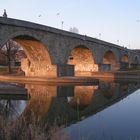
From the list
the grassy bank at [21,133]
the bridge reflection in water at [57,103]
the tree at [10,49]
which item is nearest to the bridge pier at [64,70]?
the tree at [10,49]

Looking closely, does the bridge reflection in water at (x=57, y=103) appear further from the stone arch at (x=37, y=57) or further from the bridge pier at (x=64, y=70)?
the bridge pier at (x=64, y=70)

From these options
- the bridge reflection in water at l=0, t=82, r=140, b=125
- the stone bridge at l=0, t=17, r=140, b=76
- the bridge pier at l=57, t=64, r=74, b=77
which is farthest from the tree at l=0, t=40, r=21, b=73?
the bridge reflection in water at l=0, t=82, r=140, b=125

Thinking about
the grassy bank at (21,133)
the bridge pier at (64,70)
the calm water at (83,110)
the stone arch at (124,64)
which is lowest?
the calm water at (83,110)

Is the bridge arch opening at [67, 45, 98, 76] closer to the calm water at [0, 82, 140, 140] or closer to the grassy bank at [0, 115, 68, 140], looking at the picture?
the calm water at [0, 82, 140, 140]

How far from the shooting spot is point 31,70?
1887 inches

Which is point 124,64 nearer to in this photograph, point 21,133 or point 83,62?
point 83,62

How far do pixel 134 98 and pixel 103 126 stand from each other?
12.5 metres

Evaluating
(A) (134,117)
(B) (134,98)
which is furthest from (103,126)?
(B) (134,98)

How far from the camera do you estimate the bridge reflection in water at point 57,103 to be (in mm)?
19503

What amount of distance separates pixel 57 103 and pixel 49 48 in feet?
66.2

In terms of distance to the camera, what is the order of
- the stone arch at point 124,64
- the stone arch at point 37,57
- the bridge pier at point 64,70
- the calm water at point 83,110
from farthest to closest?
the stone arch at point 124,64
the bridge pier at point 64,70
the stone arch at point 37,57
the calm water at point 83,110

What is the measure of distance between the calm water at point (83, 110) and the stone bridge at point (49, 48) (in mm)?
8725

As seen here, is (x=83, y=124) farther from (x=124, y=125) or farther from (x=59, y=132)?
(x=59, y=132)

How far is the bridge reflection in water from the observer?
1950cm
